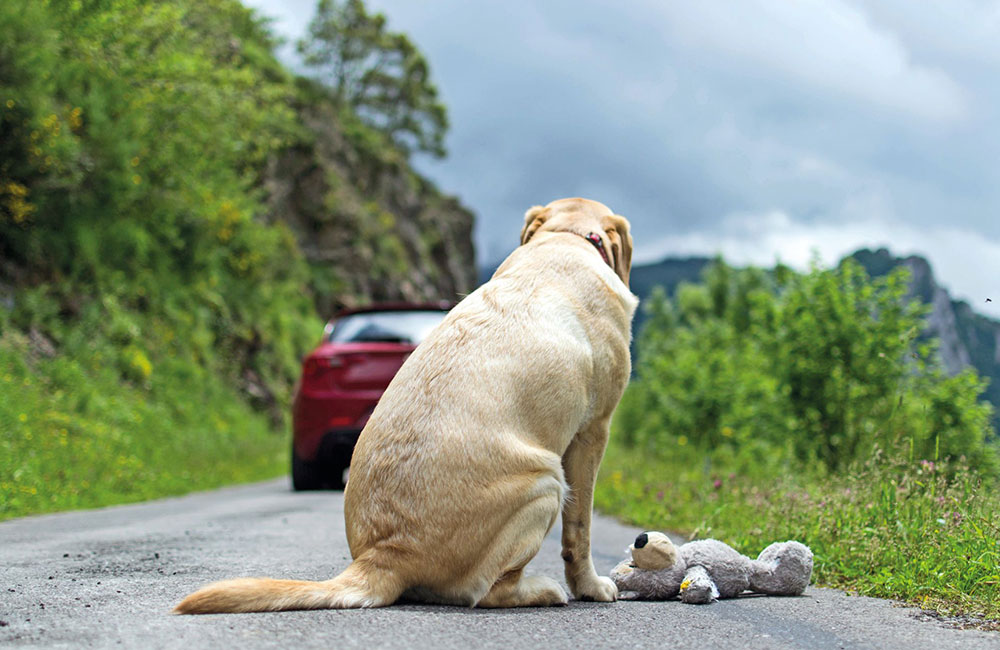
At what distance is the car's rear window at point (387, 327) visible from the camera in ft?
31.2

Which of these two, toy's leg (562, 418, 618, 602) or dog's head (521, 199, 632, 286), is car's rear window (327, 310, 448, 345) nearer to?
dog's head (521, 199, 632, 286)

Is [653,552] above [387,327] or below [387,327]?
below

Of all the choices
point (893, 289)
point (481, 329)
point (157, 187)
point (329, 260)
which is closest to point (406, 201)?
point (329, 260)

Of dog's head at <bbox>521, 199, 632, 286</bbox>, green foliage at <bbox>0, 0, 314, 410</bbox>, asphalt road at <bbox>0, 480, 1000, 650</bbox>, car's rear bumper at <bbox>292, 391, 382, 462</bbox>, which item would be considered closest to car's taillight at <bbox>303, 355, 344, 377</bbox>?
car's rear bumper at <bbox>292, 391, 382, 462</bbox>

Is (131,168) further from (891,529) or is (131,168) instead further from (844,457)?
(891,529)

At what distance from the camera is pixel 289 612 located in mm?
3055

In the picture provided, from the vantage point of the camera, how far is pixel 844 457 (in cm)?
930

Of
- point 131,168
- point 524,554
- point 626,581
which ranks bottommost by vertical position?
point 626,581

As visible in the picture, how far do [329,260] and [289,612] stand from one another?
30451mm

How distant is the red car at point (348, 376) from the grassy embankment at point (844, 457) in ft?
8.45

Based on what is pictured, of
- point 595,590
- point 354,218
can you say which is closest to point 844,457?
point 595,590

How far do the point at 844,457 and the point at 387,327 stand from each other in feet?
16.3

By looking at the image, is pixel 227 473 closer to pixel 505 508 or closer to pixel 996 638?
pixel 505 508

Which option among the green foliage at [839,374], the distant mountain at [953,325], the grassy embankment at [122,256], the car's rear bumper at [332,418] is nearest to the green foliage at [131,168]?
the grassy embankment at [122,256]
